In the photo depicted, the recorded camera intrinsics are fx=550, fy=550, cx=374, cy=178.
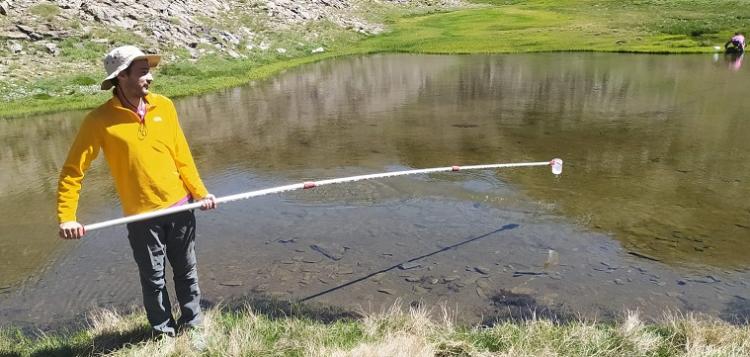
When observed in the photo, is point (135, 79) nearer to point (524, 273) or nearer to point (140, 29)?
point (524, 273)

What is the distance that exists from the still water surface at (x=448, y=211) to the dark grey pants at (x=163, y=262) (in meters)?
1.88

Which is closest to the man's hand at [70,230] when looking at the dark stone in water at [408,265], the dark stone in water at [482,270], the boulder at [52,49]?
the dark stone in water at [408,265]

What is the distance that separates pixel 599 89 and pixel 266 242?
60.3 ft

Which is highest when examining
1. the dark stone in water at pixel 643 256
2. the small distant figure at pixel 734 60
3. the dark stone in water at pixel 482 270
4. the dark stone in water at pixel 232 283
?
the small distant figure at pixel 734 60

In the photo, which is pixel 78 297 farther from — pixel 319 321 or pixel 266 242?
pixel 319 321

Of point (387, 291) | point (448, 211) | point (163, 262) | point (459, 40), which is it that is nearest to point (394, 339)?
point (387, 291)

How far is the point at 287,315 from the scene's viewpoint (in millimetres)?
6828

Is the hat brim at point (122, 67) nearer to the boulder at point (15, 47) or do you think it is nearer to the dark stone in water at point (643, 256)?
the dark stone in water at point (643, 256)

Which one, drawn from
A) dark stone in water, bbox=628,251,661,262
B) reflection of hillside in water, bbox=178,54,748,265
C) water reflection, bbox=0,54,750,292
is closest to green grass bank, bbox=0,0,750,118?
water reflection, bbox=0,54,750,292

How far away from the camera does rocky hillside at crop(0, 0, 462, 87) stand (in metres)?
29.3

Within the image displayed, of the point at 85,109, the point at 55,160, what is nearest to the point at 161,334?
the point at 55,160

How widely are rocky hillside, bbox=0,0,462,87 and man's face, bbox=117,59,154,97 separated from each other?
26610mm

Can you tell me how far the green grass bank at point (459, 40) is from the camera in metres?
26.7

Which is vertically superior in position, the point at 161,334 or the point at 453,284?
the point at 161,334
